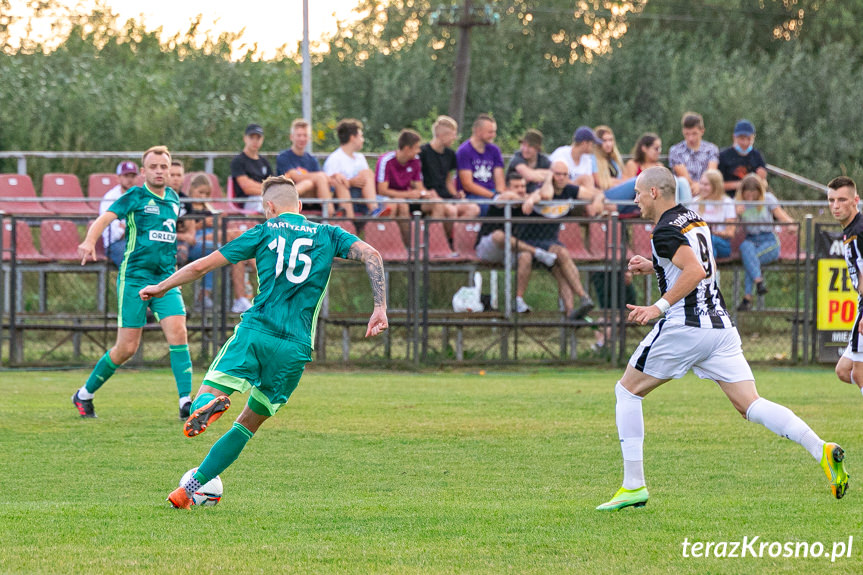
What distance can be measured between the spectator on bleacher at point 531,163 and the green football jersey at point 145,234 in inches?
280

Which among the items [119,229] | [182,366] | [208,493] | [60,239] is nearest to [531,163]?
[119,229]

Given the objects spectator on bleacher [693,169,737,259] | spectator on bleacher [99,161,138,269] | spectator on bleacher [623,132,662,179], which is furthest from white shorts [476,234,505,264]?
spectator on bleacher [99,161,138,269]

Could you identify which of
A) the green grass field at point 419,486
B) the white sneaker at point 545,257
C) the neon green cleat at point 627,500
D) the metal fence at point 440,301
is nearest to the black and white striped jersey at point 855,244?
the green grass field at point 419,486

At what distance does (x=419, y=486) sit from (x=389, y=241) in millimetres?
8784

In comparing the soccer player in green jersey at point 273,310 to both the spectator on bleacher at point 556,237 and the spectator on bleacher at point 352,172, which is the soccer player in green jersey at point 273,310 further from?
the spectator on bleacher at point 352,172

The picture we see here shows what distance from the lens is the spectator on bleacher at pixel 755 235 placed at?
16.2 m

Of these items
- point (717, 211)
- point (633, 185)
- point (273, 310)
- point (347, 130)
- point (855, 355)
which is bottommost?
point (855, 355)

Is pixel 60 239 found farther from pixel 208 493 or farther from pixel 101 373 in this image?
pixel 208 493

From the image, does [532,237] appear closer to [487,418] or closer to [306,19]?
[487,418]

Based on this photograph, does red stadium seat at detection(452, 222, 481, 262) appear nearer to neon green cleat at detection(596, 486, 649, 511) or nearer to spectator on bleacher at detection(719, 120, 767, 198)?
spectator on bleacher at detection(719, 120, 767, 198)

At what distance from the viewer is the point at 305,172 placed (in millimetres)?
16047

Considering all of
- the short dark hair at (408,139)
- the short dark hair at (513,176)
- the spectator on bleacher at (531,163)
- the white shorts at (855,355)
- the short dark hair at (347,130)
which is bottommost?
the white shorts at (855,355)

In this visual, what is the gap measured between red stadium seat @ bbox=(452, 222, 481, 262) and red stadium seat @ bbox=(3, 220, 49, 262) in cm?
558

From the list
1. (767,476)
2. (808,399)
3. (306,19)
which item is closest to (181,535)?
(767,476)
